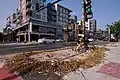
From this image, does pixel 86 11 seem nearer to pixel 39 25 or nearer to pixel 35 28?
pixel 39 25

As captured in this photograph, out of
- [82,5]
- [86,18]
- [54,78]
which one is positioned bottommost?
[54,78]

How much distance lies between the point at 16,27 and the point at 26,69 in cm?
7385

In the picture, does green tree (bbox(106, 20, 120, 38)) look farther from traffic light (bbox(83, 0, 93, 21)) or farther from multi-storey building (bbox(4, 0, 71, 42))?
traffic light (bbox(83, 0, 93, 21))

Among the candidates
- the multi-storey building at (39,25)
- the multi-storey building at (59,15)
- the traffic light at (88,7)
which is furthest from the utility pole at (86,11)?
the multi-storey building at (59,15)

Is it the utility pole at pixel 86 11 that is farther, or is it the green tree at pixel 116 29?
the green tree at pixel 116 29

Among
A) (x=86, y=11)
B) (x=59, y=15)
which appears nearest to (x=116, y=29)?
(x=59, y=15)

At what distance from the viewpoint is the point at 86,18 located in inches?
629

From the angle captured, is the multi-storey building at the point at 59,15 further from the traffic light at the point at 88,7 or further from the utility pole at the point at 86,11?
the traffic light at the point at 88,7

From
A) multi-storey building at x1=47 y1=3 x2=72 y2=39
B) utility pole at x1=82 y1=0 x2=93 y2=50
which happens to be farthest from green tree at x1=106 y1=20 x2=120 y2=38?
utility pole at x1=82 y1=0 x2=93 y2=50

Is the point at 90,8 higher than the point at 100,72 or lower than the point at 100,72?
higher

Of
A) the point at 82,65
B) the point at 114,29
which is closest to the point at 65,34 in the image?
the point at 114,29

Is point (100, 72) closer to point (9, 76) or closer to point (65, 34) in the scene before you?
point (9, 76)

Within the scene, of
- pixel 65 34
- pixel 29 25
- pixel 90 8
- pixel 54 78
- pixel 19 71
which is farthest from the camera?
pixel 65 34

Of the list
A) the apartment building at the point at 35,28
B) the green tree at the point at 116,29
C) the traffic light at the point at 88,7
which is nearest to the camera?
the traffic light at the point at 88,7
